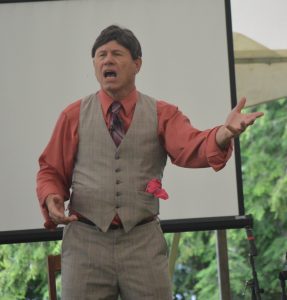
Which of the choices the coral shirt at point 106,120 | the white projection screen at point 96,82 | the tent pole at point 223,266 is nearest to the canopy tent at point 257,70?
the white projection screen at point 96,82

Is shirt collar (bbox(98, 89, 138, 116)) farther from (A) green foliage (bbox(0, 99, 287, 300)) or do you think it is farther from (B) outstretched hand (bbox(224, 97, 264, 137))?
(A) green foliage (bbox(0, 99, 287, 300))

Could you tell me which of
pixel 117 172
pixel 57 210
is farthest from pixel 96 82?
pixel 57 210

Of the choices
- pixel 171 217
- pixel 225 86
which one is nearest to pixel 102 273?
pixel 171 217

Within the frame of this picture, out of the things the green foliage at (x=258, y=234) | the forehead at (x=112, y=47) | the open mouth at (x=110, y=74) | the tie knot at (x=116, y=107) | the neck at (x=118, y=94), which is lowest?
the green foliage at (x=258, y=234)

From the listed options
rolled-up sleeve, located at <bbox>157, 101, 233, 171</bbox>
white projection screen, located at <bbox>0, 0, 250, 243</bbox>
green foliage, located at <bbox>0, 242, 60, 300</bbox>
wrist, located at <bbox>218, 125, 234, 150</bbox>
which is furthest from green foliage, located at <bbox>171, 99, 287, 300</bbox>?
wrist, located at <bbox>218, 125, 234, 150</bbox>

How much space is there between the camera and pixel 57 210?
194 centimetres

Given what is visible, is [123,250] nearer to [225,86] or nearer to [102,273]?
[102,273]

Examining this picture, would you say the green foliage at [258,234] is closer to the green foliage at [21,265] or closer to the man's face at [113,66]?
the green foliage at [21,265]

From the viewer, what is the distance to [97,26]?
3.66 metres

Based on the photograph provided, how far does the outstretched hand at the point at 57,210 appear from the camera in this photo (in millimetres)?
1921

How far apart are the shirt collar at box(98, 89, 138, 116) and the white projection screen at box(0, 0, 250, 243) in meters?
1.49

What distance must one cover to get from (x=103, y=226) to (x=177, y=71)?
70.2 inches

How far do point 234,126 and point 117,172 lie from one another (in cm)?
Answer: 37

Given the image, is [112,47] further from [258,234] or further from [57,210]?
[258,234]
